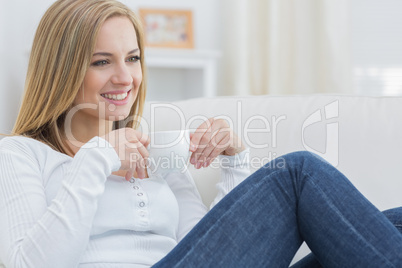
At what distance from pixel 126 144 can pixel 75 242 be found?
0.77 feet

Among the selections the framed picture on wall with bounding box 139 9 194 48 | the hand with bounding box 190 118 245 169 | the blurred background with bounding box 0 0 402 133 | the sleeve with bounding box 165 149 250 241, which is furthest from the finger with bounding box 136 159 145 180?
the framed picture on wall with bounding box 139 9 194 48

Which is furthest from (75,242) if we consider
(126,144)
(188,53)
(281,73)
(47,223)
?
(281,73)

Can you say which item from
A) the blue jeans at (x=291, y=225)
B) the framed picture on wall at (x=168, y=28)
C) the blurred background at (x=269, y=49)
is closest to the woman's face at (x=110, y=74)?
the blue jeans at (x=291, y=225)

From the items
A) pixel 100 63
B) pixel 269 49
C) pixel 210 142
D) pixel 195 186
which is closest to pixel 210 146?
pixel 210 142

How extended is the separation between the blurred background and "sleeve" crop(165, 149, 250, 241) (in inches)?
57.1

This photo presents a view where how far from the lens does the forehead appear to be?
4.11 feet

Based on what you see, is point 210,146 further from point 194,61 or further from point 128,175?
point 194,61

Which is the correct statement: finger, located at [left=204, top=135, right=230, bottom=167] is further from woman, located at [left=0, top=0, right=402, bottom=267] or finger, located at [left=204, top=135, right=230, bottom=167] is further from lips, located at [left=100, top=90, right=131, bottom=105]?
lips, located at [left=100, top=90, right=131, bottom=105]

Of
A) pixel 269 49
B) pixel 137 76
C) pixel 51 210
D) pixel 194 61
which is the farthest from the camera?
pixel 269 49

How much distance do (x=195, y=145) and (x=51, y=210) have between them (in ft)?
1.31

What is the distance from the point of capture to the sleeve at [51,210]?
3.16ft

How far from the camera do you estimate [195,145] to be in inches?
49.5

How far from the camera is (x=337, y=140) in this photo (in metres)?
1.45

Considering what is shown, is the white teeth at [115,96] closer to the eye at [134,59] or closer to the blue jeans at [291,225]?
the eye at [134,59]
